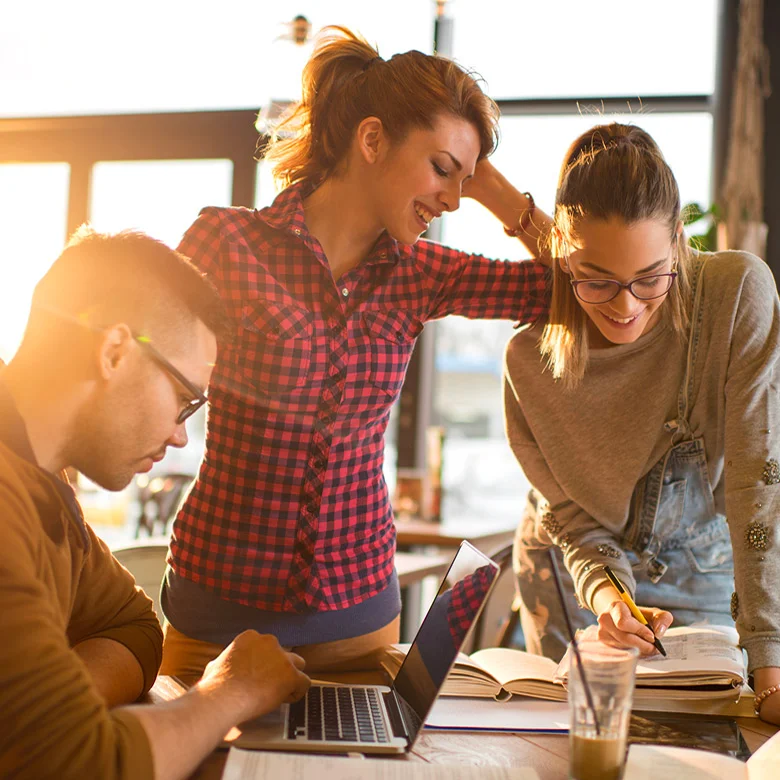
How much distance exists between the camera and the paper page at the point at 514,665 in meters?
1.32

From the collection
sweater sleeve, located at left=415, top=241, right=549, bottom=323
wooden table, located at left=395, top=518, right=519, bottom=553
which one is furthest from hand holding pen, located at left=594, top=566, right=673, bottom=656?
wooden table, located at left=395, top=518, right=519, bottom=553

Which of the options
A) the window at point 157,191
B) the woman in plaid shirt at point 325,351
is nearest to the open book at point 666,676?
the woman in plaid shirt at point 325,351

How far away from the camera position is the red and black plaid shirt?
153cm

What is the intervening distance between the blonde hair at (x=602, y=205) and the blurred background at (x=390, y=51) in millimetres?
2198

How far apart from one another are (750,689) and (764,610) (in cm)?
11

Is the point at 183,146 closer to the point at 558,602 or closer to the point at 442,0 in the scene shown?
the point at 442,0

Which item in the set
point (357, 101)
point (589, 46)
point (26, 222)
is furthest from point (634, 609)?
point (26, 222)

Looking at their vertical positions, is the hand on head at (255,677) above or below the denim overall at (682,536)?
below

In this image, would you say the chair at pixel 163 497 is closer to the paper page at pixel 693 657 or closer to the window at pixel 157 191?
the window at pixel 157 191

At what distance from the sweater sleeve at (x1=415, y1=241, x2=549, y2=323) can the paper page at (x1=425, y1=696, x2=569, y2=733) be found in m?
0.74

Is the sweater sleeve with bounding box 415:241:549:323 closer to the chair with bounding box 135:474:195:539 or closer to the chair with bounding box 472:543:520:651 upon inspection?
the chair with bounding box 472:543:520:651

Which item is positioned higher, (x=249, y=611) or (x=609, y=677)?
(x=609, y=677)

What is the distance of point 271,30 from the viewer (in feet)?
14.4

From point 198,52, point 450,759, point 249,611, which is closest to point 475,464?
point 198,52
